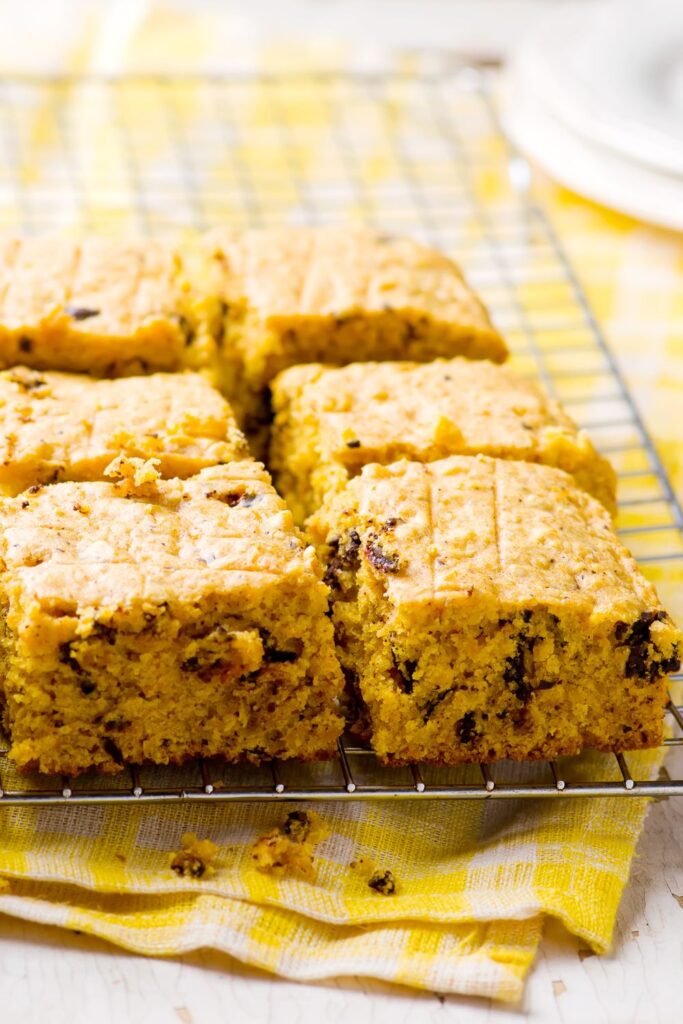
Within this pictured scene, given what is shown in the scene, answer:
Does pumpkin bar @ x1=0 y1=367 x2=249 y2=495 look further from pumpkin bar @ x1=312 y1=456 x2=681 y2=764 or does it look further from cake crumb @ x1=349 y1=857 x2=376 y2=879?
cake crumb @ x1=349 y1=857 x2=376 y2=879

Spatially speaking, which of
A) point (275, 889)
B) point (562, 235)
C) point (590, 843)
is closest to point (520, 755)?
point (590, 843)

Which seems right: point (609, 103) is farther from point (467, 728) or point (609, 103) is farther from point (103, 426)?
point (467, 728)

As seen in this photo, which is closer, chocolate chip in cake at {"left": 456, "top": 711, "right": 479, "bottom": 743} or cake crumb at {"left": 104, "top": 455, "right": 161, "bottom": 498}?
chocolate chip in cake at {"left": 456, "top": 711, "right": 479, "bottom": 743}

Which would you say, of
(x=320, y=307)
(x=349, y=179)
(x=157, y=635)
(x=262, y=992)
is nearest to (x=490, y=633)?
(x=157, y=635)

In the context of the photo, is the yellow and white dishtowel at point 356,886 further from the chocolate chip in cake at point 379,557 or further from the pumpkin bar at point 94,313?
the pumpkin bar at point 94,313

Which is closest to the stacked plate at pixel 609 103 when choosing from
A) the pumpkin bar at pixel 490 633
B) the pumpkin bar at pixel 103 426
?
the pumpkin bar at pixel 103 426

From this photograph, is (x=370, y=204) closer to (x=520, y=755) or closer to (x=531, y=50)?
(x=531, y=50)

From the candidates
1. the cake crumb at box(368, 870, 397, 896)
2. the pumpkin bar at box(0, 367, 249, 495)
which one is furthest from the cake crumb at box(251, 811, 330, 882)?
the pumpkin bar at box(0, 367, 249, 495)
